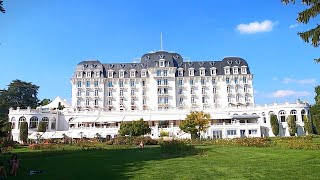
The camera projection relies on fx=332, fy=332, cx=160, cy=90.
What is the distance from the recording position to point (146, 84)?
87.0 meters

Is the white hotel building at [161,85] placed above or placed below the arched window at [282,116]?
above

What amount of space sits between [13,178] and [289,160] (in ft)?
Answer: 48.0

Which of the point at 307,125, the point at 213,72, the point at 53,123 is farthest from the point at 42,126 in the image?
the point at 307,125

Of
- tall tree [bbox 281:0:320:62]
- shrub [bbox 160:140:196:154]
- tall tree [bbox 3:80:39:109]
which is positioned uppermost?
tall tree [bbox 3:80:39:109]

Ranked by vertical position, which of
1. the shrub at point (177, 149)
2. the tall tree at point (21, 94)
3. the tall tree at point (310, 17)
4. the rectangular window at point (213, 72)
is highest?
the rectangular window at point (213, 72)

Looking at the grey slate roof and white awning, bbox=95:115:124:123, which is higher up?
the grey slate roof

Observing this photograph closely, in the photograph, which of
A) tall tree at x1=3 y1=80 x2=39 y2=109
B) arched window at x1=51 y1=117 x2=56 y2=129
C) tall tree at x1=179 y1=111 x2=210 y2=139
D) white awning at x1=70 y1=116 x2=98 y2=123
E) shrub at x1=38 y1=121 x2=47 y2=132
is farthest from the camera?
tall tree at x1=3 y1=80 x2=39 y2=109

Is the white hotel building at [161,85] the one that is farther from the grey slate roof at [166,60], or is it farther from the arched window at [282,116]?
the arched window at [282,116]

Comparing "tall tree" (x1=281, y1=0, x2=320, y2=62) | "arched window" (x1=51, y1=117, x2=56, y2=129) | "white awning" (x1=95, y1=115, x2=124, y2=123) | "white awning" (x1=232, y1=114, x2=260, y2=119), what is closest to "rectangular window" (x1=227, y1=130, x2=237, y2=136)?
"white awning" (x1=232, y1=114, x2=260, y2=119)

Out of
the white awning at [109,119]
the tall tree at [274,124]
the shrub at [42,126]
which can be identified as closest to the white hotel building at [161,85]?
the white awning at [109,119]

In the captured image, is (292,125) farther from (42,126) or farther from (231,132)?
(42,126)

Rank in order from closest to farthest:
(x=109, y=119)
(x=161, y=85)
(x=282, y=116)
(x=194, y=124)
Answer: (x=194, y=124) < (x=109, y=119) < (x=282, y=116) < (x=161, y=85)

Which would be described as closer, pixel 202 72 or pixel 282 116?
pixel 282 116

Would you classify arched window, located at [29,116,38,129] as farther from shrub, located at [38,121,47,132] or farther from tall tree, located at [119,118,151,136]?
tall tree, located at [119,118,151,136]
